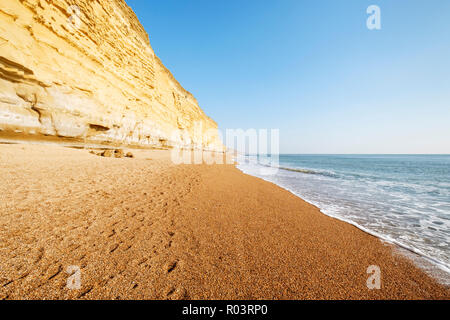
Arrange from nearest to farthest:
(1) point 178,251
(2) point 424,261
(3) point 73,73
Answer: (1) point 178,251 → (2) point 424,261 → (3) point 73,73

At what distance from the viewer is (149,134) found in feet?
60.3

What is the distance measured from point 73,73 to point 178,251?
46.1 ft

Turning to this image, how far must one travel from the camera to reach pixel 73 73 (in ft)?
33.4

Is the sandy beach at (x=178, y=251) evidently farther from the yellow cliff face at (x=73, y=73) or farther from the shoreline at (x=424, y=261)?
the yellow cliff face at (x=73, y=73)

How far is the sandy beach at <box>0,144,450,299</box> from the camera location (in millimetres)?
1972

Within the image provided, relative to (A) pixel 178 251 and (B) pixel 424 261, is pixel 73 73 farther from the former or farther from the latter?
(B) pixel 424 261

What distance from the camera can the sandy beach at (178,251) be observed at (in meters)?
1.97

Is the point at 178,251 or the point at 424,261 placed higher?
the point at 178,251

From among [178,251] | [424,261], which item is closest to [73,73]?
[178,251]

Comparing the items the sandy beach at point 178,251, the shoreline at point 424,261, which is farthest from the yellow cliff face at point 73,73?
the shoreline at point 424,261

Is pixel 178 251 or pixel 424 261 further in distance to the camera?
Result: pixel 424 261
